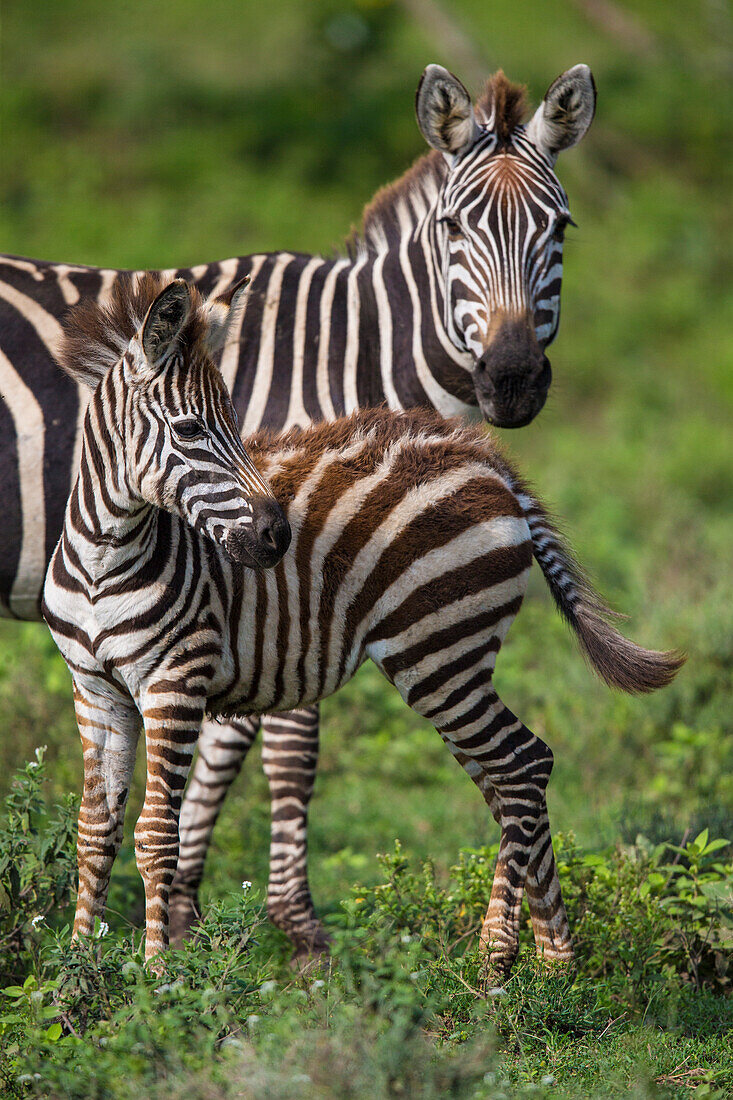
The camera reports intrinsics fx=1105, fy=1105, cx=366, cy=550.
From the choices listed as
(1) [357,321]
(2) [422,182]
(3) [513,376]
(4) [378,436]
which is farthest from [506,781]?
(2) [422,182]

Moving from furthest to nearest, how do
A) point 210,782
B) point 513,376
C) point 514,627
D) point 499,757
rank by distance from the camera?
point 514,627, point 210,782, point 513,376, point 499,757

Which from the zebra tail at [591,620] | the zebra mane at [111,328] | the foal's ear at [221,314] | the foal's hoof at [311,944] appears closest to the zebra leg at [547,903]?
the zebra tail at [591,620]

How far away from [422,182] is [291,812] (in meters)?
3.41

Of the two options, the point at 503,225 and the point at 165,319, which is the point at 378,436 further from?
the point at 503,225

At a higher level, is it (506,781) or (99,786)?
(506,781)

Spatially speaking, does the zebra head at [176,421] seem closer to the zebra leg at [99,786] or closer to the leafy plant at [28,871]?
the zebra leg at [99,786]

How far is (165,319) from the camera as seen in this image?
13.0 ft

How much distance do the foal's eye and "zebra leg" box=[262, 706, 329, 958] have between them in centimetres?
218

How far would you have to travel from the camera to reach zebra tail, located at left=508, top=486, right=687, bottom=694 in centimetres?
466

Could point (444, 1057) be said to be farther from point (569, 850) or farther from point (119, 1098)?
point (569, 850)

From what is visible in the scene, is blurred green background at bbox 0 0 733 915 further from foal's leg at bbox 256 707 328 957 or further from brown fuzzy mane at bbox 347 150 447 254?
brown fuzzy mane at bbox 347 150 447 254

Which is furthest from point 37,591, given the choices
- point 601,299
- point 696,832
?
point 601,299

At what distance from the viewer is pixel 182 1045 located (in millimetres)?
3523

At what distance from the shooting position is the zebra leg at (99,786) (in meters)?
4.29
